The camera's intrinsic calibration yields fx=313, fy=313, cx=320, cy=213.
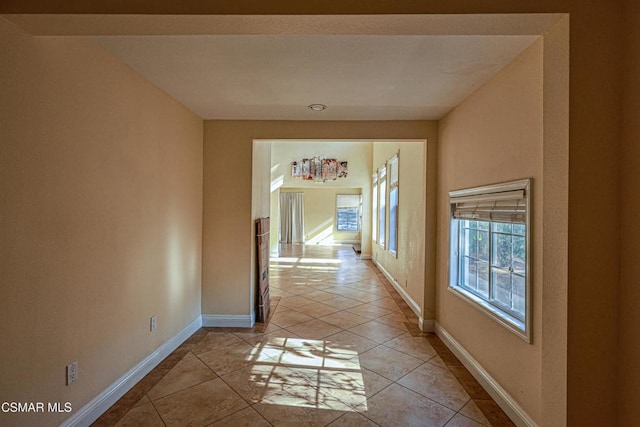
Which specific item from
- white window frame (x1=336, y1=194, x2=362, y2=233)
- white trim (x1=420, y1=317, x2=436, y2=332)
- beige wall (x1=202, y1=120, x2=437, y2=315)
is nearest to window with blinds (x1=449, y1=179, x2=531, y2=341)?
white trim (x1=420, y1=317, x2=436, y2=332)

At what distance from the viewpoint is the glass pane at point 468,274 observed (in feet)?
9.25

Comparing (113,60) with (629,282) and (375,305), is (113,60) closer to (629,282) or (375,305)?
(629,282)

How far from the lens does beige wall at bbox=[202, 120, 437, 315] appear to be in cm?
359

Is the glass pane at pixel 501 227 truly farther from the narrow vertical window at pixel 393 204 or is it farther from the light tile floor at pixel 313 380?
the narrow vertical window at pixel 393 204

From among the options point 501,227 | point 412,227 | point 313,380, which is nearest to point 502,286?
point 501,227

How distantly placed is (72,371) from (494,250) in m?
2.92

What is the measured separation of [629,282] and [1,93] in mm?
2796

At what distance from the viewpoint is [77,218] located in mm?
1825

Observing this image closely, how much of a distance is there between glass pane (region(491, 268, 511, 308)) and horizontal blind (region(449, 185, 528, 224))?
0.41 meters

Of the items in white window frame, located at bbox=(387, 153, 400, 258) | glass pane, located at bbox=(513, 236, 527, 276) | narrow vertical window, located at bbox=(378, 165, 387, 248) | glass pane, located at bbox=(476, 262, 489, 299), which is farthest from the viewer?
narrow vertical window, located at bbox=(378, 165, 387, 248)

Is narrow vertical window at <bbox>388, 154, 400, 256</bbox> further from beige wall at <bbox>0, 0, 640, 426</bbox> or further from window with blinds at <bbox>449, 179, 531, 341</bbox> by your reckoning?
beige wall at <bbox>0, 0, 640, 426</bbox>

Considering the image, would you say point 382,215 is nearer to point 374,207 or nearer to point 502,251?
point 374,207

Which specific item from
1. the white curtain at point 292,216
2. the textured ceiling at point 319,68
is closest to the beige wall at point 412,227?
the textured ceiling at point 319,68

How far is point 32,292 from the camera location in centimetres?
154
